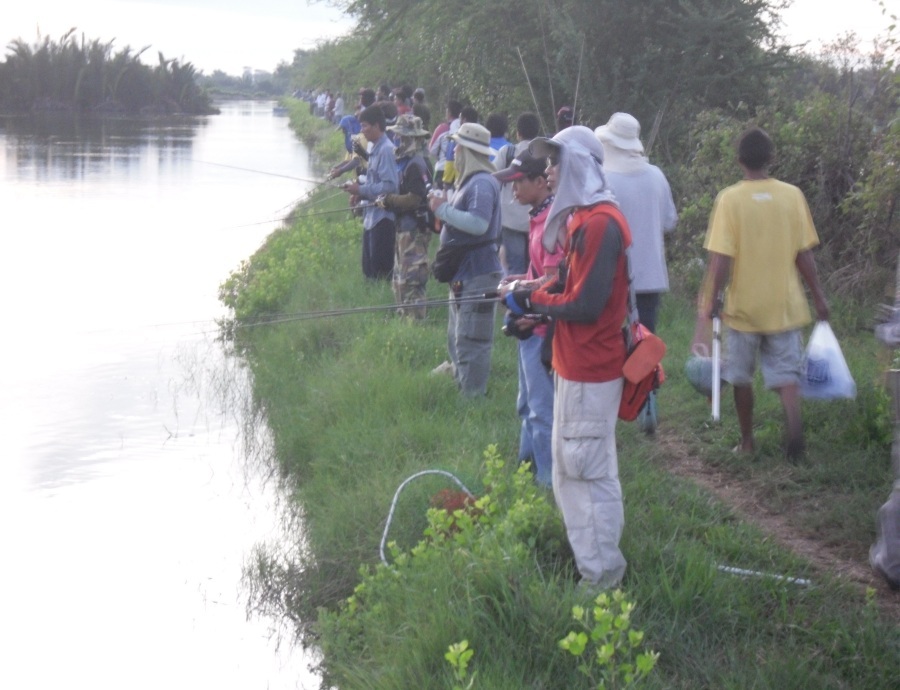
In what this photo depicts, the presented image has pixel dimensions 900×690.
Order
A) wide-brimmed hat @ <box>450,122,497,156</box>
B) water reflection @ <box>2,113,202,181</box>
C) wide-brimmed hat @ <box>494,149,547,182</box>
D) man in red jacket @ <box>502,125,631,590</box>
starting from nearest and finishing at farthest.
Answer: man in red jacket @ <box>502,125,631,590</box> → wide-brimmed hat @ <box>494,149,547,182</box> → wide-brimmed hat @ <box>450,122,497,156</box> → water reflection @ <box>2,113,202,181</box>

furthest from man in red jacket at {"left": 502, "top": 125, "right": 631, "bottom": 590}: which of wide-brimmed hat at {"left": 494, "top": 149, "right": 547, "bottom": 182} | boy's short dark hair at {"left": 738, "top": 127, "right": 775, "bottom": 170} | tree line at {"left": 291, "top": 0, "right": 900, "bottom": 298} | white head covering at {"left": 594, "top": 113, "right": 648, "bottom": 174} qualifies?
tree line at {"left": 291, "top": 0, "right": 900, "bottom": 298}

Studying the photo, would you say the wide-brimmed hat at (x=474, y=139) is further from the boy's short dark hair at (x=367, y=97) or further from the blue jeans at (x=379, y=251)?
the boy's short dark hair at (x=367, y=97)

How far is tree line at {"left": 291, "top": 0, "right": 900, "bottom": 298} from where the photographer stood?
29.3ft

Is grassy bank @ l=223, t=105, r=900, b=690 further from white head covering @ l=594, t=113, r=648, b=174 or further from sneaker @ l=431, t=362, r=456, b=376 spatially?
white head covering @ l=594, t=113, r=648, b=174

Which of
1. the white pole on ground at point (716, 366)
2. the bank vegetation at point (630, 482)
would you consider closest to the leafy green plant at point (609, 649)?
the bank vegetation at point (630, 482)

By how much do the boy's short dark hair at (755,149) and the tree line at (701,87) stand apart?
132cm

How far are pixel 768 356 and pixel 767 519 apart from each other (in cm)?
88

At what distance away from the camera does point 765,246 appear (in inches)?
236

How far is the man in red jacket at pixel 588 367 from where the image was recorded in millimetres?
4367

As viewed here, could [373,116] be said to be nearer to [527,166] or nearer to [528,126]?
[528,126]

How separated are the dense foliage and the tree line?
136 ft

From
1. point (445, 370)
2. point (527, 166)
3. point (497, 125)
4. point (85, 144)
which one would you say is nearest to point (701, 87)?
point (497, 125)

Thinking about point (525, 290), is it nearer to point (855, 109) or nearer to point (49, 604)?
point (49, 604)

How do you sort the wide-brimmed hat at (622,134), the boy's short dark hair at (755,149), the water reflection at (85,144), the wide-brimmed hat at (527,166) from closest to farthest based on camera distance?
the wide-brimmed hat at (527,166), the boy's short dark hair at (755,149), the wide-brimmed hat at (622,134), the water reflection at (85,144)
